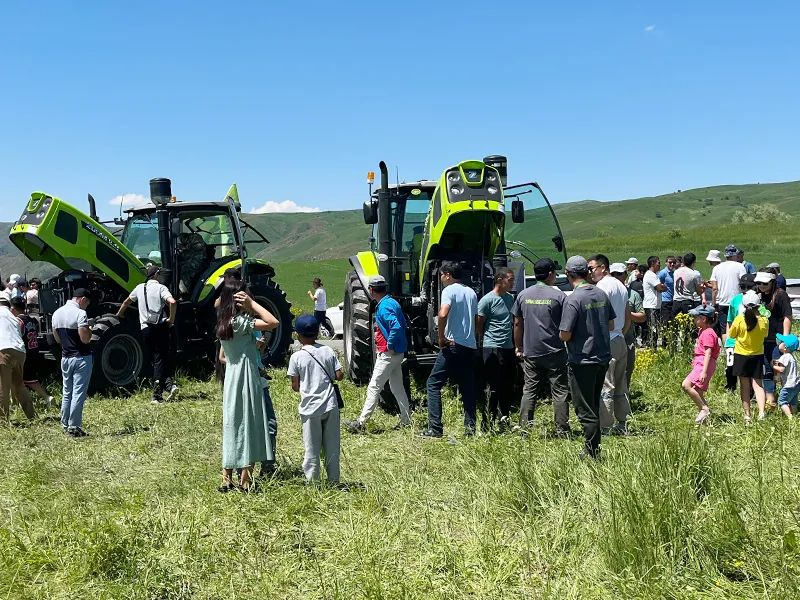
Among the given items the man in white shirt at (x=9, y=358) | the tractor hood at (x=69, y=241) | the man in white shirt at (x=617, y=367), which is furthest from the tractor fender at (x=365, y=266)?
the man in white shirt at (x=9, y=358)

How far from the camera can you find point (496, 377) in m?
8.09

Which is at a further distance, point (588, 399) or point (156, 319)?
point (156, 319)

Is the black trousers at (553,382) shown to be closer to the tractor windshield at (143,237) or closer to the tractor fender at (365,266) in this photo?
the tractor fender at (365,266)

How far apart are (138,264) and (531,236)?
5.49 metres

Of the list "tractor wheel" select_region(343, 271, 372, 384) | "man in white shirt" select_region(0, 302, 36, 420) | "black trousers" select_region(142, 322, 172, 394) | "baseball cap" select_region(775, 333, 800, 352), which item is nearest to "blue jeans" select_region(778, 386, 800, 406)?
"baseball cap" select_region(775, 333, 800, 352)

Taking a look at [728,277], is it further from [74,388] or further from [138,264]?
[74,388]

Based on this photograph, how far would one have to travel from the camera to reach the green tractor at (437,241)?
8.84m

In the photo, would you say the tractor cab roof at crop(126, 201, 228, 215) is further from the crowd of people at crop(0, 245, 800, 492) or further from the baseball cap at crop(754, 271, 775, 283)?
the baseball cap at crop(754, 271, 775, 283)

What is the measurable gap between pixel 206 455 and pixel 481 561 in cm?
364

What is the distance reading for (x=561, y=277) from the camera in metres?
10.2

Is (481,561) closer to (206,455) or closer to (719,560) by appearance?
(719,560)

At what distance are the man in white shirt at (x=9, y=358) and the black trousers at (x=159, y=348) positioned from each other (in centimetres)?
161

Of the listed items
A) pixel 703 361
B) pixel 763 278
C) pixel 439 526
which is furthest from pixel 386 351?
pixel 763 278

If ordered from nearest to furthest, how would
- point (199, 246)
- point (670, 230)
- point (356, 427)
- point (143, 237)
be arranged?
point (356, 427) < point (143, 237) < point (199, 246) < point (670, 230)
